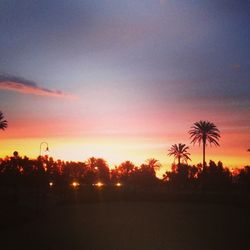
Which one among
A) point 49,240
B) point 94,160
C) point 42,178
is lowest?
point 49,240

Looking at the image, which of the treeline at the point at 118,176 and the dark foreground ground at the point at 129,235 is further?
the treeline at the point at 118,176

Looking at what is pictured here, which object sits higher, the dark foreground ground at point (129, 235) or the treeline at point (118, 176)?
the treeline at point (118, 176)

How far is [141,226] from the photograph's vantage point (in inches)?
1144

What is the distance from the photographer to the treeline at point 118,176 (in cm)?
4791

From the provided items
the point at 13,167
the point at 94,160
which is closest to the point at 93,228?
the point at 13,167

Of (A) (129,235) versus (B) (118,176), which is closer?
(A) (129,235)

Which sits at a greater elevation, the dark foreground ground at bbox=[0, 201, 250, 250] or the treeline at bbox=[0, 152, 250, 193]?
the treeline at bbox=[0, 152, 250, 193]

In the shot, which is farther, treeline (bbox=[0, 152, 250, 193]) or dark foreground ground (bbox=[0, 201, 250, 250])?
treeline (bbox=[0, 152, 250, 193])

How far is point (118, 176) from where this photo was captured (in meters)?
161

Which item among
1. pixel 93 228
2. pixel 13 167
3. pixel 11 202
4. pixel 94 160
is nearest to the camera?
pixel 93 228

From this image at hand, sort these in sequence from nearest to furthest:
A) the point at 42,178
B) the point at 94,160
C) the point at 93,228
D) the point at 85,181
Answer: the point at 93,228, the point at 42,178, the point at 85,181, the point at 94,160

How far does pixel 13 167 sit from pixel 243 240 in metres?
34.3

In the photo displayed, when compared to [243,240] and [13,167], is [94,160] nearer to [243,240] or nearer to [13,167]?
[13,167]

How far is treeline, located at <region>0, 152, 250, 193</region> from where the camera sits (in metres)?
47.9
